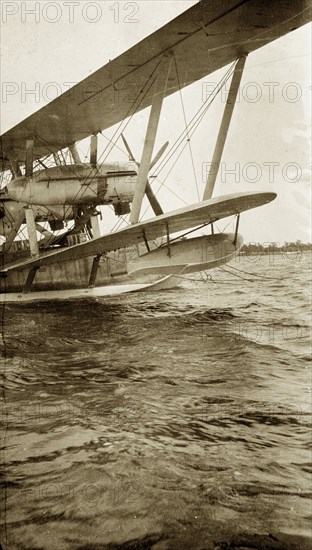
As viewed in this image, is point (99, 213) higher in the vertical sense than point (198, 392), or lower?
higher

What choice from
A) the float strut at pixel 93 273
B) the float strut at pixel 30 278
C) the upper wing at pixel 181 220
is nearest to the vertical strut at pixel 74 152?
the float strut at pixel 93 273

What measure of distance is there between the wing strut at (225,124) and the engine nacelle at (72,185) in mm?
5065

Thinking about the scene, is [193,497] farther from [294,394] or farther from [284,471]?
[294,394]

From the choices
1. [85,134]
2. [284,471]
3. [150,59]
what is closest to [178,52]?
[150,59]

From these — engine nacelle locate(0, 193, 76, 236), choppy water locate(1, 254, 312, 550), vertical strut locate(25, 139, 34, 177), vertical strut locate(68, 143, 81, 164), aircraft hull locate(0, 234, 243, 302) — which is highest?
vertical strut locate(68, 143, 81, 164)

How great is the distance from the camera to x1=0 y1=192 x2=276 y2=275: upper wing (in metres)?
6.57

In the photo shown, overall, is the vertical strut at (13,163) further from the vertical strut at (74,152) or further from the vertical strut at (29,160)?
the vertical strut at (74,152)

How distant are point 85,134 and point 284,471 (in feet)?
39.7

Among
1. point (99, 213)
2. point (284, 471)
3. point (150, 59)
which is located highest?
point (150, 59)

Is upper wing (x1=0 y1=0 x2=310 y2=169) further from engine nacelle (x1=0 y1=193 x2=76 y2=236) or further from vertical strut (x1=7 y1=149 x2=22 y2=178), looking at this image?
engine nacelle (x1=0 y1=193 x2=76 y2=236)

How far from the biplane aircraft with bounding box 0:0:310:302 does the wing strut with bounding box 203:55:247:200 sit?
2cm

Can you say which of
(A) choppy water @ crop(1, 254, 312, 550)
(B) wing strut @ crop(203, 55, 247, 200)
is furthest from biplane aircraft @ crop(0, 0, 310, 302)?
(A) choppy water @ crop(1, 254, 312, 550)

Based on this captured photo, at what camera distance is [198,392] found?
3842 millimetres

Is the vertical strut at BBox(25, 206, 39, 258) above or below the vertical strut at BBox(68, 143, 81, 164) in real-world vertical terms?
below
